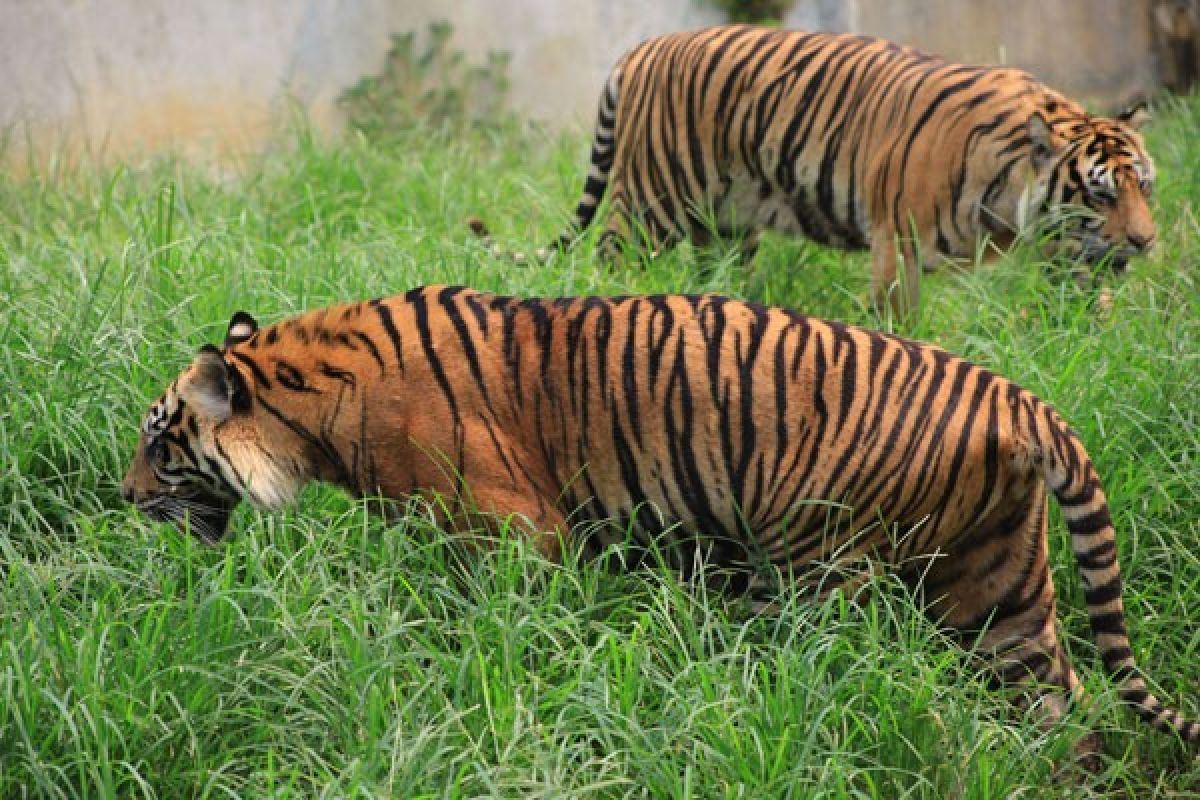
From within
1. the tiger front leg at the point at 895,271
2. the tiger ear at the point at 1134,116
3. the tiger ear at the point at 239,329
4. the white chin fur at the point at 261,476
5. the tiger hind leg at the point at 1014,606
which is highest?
the tiger ear at the point at 239,329

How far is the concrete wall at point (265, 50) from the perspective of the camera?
7.32 meters

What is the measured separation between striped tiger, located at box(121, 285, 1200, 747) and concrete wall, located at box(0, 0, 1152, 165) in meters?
3.39

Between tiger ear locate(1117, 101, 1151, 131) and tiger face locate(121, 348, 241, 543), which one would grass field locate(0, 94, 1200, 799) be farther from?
tiger ear locate(1117, 101, 1151, 131)

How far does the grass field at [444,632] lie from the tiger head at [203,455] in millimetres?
73

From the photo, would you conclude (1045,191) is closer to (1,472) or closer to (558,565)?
(558,565)

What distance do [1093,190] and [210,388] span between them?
2909 mm

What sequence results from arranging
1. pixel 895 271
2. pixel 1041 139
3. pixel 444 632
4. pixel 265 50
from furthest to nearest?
pixel 265 50 < pixel 895 271 < pixel 1041 139 < pixel 444 632

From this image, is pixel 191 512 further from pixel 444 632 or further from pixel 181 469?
pixel 444 632

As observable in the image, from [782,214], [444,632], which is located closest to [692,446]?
[444,632]

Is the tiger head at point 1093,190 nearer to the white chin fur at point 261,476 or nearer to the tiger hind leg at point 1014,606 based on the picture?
the tiger hind leg at point 1014,606

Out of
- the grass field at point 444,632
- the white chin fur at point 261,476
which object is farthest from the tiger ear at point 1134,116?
the white chin fur at point 261,476

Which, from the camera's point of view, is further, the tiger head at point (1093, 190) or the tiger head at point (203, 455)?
the tiger head at point (1093, 190)

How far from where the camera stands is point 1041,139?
16.8 feet

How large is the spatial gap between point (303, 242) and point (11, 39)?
91.9 inches
